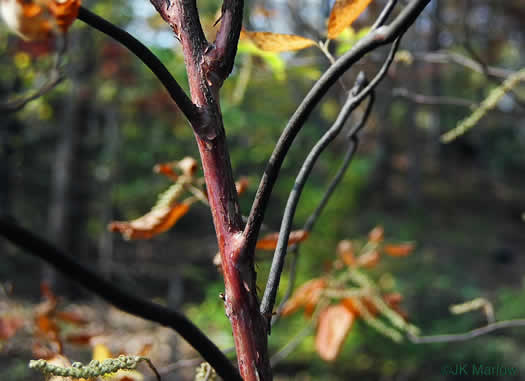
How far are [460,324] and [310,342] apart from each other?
868mm

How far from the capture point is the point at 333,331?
3.05ft

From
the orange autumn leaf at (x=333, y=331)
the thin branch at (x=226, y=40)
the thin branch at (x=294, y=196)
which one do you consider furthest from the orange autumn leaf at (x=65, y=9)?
the orange autumn leaf at (x=333, y=331)

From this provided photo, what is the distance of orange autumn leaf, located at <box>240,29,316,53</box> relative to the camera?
48 centimetres

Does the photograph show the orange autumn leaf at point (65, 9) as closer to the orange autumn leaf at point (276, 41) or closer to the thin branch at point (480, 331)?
the orange autumn leaf at point (276, 41)

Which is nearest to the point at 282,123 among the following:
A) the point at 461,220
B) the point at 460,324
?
the point at 460,324

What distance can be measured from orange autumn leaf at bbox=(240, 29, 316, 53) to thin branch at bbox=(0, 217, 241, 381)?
0.34 m

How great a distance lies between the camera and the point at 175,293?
12.6ft

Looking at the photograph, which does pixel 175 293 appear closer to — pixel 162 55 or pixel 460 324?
pixel 460 324

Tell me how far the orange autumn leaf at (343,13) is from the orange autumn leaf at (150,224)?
0.95 ft

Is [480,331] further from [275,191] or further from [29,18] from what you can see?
[275,191]

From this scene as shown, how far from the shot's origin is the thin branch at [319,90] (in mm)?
261

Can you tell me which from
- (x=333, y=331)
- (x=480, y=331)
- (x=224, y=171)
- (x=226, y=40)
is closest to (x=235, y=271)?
(x=224, y=171)

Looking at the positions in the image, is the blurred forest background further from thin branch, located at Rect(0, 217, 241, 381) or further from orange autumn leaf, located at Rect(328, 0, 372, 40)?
orange autumn leaf, located at Rect(328, 0, 372, 40)

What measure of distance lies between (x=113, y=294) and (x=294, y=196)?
0.20m
